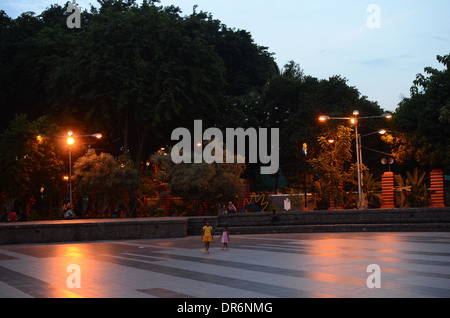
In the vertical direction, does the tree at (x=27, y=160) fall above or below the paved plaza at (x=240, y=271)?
above

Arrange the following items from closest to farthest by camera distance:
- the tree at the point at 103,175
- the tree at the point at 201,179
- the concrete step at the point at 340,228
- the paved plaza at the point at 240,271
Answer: the paved plaza at the point at 240,271 → the concrete step at the point at 340,228 → the tree at the point at 201,179 → the tree at the point at 103,175

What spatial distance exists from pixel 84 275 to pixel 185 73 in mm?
31000

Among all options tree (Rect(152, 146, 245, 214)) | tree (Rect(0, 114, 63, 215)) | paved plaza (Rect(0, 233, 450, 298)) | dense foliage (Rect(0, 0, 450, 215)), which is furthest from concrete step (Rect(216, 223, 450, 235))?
tree (Rect(0, 114, 63, 215))

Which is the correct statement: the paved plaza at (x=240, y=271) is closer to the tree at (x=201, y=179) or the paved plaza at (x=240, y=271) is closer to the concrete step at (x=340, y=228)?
the concrete step at (x=340, y=228)

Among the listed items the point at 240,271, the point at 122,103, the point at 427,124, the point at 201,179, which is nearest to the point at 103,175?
the point at 122,103

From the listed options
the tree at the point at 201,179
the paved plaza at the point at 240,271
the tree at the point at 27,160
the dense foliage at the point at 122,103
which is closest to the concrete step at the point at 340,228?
the paved plaza at the point at 240,271

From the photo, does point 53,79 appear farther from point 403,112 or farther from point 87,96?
point 403,112

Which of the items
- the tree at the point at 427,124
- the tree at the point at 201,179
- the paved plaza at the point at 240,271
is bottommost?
the paved plaza at the point at 240,271

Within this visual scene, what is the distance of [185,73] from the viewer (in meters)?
45.1

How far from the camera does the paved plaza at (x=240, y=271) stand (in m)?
12.3

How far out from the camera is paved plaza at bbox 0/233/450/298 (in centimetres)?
1231

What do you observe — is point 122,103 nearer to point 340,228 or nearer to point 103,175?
point 103,175

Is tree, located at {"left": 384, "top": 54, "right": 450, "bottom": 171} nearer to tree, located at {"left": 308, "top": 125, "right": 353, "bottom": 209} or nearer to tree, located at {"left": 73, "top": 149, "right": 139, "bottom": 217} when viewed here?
tree, located at {"left": 308, "top": 125, "right": 353, "bottom": 209}

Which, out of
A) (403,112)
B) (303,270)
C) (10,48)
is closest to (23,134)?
(10,48)
